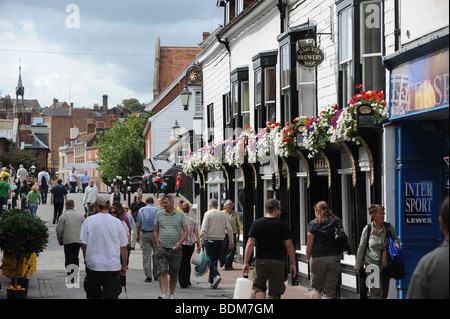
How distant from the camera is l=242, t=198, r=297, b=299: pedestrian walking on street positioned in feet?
36.8

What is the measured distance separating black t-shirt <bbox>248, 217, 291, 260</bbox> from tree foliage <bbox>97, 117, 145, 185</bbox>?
7449 centimetres

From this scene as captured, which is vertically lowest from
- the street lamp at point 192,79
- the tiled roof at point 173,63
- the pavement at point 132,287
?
the pavement at point 132,287

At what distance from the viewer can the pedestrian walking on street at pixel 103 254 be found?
1066 cm

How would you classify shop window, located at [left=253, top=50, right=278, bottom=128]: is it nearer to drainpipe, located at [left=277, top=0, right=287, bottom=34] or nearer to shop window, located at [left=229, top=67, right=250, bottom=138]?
drainpipe, located at [left=277, top=0, right=287, bottom=34]

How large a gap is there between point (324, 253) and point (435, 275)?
6.84m

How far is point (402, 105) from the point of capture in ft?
39.2

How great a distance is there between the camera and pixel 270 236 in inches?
441

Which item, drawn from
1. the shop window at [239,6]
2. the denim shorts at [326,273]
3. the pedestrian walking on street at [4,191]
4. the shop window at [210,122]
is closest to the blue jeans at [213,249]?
the denim shorts at [326,273]

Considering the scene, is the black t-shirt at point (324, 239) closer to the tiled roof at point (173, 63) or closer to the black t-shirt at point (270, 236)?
the black t-shirt at point (270, 236)

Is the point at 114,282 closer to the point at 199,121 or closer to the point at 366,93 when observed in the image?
the point at 366,93

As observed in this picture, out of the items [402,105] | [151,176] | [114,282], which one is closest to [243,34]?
[402,105]

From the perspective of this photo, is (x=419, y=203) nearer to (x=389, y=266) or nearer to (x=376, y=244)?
(x=376, y=244)

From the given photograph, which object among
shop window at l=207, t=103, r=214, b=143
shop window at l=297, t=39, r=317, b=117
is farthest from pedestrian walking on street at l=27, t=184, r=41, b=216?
shop window at l=297, t=39, r=317, b=117
